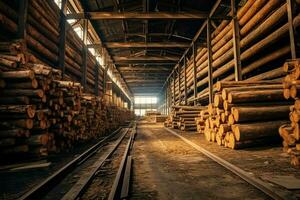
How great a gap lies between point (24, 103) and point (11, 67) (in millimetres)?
967

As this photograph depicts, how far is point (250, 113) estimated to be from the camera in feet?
20.3

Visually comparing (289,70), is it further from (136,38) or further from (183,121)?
(136,38)

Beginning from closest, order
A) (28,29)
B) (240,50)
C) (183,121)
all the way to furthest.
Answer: (28,29)
(240,50)
(183,121)

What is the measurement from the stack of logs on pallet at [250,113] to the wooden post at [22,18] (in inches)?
262

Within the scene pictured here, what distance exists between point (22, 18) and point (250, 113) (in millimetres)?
7774

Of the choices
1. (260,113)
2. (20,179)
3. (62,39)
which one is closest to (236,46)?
(260,113)

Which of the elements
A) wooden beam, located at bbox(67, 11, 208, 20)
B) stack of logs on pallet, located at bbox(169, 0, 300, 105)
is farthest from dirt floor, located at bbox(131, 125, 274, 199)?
wooden beam, located at bbox(67, 11, 208, 20)

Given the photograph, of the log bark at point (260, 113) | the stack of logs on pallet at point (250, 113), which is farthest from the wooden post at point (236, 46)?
the log bark at point (260, 113)

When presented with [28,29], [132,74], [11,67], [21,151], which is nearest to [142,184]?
[21,151]

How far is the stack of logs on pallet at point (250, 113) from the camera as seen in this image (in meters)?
6.18

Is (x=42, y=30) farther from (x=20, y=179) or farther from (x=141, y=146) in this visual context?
(x=20, y=179)

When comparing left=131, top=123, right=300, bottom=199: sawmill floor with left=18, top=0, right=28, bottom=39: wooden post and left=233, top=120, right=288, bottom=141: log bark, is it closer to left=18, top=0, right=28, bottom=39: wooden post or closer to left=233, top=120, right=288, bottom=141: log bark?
left=233, top=120, right=288, bottom=141: log bark

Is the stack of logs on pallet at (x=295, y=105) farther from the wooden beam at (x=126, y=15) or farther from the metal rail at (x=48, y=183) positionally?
the wooden beam at (x=126, y=15)

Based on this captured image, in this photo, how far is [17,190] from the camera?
333 centimetres
